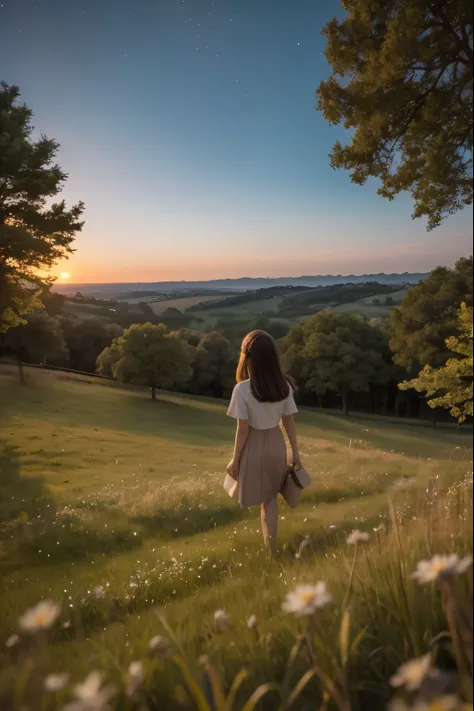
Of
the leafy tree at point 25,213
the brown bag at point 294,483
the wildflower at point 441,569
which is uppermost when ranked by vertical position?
the leafy tree at point 25,213

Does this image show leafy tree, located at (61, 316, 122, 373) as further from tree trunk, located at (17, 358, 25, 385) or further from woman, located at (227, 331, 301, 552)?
woman, located at (227, 331, 301, 552)

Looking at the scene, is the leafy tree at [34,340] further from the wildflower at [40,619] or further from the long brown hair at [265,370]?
the wildflower at [40,619]

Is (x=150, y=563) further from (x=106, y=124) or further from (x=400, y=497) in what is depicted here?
(x=106, y=124)

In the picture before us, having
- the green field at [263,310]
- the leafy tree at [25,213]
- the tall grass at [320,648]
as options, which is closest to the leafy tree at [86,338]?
the leafy tree at [25,213]

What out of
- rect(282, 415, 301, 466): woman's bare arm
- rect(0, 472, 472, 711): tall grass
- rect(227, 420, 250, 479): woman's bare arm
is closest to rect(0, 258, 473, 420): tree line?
rect(282, 415, 301, 466): woman's bare arm

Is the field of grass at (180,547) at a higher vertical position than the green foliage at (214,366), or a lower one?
lower

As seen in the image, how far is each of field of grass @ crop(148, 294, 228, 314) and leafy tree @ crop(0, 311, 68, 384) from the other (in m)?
1.45

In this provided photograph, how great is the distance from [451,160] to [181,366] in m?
6.24

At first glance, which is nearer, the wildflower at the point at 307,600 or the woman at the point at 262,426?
the wildflower at the point at 307,600

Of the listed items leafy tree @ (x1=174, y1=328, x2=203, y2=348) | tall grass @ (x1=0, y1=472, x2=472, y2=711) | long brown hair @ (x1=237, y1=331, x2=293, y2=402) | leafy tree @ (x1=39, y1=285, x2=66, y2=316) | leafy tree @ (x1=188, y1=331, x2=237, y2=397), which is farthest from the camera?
leafy tree @ (x1=174, y1=328, x2=203, y2=348)

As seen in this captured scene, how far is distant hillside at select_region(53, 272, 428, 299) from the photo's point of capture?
18.3ft

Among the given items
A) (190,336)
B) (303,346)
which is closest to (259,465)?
(190,336)

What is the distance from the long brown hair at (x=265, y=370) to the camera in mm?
4109

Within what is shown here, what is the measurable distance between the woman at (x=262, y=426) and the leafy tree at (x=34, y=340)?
3.28m
